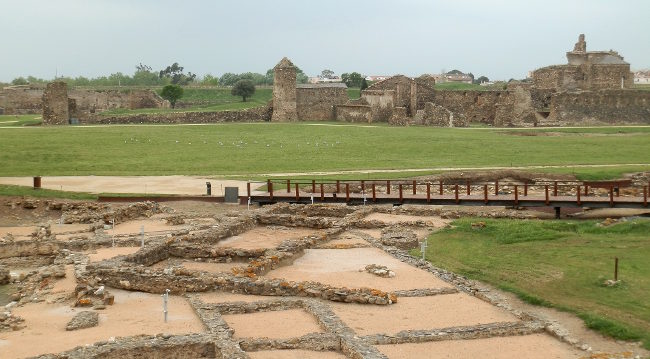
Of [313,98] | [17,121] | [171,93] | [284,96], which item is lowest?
[17,121]

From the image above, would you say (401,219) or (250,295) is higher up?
(401,219)

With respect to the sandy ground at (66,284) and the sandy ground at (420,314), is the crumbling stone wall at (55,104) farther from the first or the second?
the sandy ground at (420,314)

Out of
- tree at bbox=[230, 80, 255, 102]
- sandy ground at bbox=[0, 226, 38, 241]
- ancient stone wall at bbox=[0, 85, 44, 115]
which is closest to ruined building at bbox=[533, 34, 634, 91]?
tree at bbox=[230, 80, 255, 102]

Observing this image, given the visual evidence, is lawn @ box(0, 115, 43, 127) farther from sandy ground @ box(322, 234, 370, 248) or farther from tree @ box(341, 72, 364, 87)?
tree @ box(341, 72, 364, 87)

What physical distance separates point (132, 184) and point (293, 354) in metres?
25.3

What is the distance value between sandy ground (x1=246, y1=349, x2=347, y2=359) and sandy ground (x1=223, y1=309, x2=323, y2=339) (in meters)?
0.78

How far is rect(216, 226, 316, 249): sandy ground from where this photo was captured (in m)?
28.3

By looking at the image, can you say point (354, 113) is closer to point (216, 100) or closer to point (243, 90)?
point (243, 90)

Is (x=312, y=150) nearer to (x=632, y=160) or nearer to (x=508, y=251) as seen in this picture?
(x=632, y=160)

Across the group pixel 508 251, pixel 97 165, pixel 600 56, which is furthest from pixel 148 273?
pixel 600 56

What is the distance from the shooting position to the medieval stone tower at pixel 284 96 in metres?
74.8

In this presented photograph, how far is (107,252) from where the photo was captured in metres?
27.1

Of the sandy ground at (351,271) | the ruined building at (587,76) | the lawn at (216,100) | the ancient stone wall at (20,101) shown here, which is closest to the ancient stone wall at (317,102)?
the lawn at (216,100)

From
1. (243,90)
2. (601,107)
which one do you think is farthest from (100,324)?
(243,90)
